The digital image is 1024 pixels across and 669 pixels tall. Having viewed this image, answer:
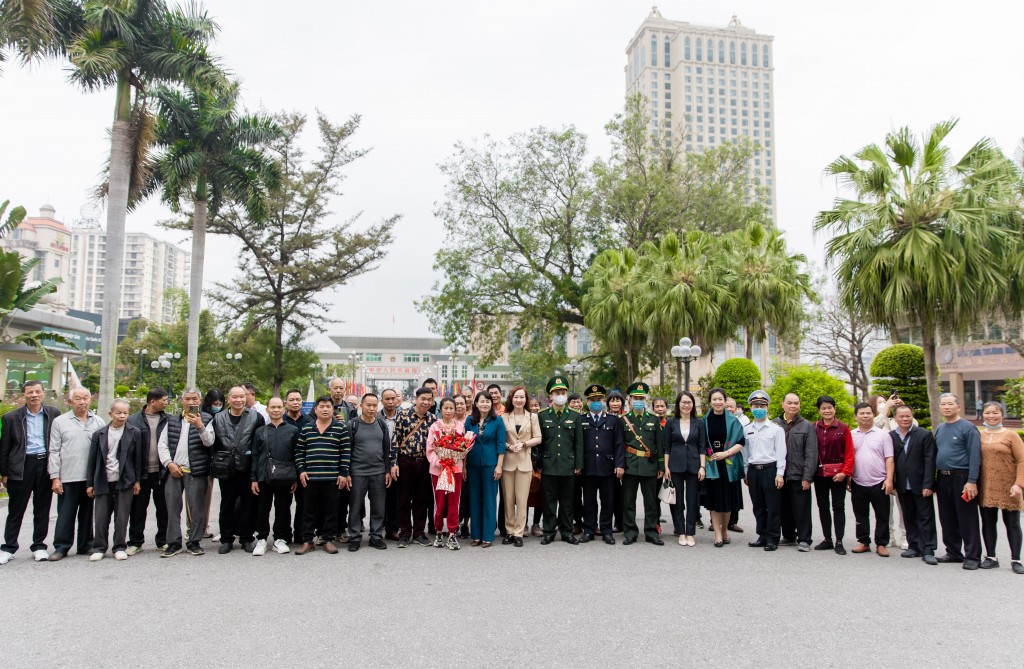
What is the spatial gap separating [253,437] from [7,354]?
25387 mm

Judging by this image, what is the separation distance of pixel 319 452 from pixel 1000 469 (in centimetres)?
740

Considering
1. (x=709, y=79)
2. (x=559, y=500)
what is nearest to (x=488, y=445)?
(x=559, y=500)

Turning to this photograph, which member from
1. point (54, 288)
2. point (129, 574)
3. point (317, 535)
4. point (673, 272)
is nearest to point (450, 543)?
point (317, 535)

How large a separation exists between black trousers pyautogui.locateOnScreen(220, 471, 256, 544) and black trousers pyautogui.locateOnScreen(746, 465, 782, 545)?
605 centimetres

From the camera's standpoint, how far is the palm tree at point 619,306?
72.9 ft

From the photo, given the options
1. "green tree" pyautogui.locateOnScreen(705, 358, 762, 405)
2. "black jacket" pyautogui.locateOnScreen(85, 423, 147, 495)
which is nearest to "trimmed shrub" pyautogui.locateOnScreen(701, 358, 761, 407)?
"green tree" pyautogui.locateOnScreen(705, 358, 762, 405)

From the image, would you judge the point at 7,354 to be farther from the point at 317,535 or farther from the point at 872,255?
the point at 872,255

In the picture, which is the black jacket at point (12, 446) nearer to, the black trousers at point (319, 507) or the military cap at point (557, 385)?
the black trousers at point (319, 507)

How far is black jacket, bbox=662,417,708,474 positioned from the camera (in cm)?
854

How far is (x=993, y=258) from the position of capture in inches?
487

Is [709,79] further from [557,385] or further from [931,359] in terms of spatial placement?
[557,385]

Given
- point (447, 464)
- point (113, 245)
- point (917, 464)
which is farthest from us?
point (113, 245)

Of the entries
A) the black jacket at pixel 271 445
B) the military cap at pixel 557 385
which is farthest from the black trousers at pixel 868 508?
the black jacket at pixel 271 445

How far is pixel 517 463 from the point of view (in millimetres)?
8531
